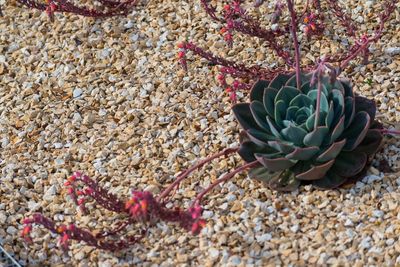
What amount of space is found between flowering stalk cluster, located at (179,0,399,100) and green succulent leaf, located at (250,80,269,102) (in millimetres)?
153

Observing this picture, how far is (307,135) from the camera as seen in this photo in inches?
131

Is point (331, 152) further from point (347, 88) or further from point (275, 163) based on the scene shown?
point (347, 88)

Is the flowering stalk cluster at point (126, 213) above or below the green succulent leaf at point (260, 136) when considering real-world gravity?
below

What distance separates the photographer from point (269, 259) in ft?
10.8

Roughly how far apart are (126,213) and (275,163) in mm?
659

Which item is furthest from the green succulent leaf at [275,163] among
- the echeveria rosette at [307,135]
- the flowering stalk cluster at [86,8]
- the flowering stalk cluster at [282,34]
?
the flowering stalk cluster at [86,8]

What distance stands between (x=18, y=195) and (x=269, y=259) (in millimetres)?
1212

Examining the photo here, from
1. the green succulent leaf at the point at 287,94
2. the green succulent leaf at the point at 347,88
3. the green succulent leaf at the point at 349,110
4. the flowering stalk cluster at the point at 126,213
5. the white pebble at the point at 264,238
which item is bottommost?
the white pebble at the point at 264,238

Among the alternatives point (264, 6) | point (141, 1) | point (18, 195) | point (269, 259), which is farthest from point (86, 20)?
point (269, 259)

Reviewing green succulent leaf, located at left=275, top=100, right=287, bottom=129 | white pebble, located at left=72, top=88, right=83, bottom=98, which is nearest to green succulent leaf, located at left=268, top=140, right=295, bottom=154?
green succulent leaf, located at left=275, top=100, right=287, bottom=129

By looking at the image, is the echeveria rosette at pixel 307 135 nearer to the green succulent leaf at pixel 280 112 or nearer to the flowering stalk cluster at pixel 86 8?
the green succulent leaf at pixel 280 112

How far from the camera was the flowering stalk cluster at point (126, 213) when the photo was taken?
3.02 m

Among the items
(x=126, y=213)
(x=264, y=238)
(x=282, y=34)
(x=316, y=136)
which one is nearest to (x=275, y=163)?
(x=316, y=136)

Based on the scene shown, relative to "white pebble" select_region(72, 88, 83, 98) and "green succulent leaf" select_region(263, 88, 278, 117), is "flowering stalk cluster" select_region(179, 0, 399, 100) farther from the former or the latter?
"white pebble" select_region(72, 88, 83, 98)
